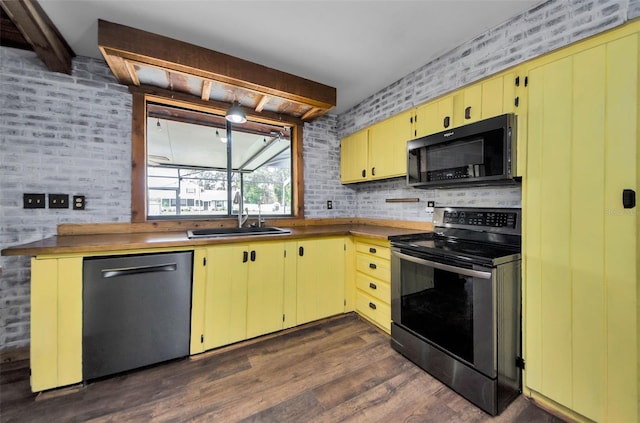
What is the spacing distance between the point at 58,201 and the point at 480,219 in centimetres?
349

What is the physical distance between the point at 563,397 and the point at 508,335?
0.37m

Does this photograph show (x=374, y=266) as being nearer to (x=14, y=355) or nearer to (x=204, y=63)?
(x=204, y=63)

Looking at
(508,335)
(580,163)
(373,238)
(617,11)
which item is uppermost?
(617,11)

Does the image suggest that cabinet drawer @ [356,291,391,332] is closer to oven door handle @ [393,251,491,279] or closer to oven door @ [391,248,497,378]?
oven door @ [391,248,497,378]

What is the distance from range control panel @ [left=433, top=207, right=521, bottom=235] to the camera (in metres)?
1.74

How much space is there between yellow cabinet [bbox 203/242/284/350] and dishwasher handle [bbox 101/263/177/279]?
0.91 feet

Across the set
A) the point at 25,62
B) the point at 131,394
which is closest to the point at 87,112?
the point at 25,62

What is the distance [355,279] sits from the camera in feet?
8.84

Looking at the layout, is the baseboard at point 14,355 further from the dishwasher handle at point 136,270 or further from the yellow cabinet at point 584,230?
the yellow cabinet at point 584,230

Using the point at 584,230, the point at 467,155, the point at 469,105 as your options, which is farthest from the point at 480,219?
the point at 469,105

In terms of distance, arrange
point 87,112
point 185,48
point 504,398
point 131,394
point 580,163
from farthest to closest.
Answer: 1. point 87,112
2. point 185,48
3. point 131,394
4. point 504,398
5. point 580,163

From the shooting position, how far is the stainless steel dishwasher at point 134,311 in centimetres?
164

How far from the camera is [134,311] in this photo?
68.4 inches

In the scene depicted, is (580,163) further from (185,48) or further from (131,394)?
(131,394)
